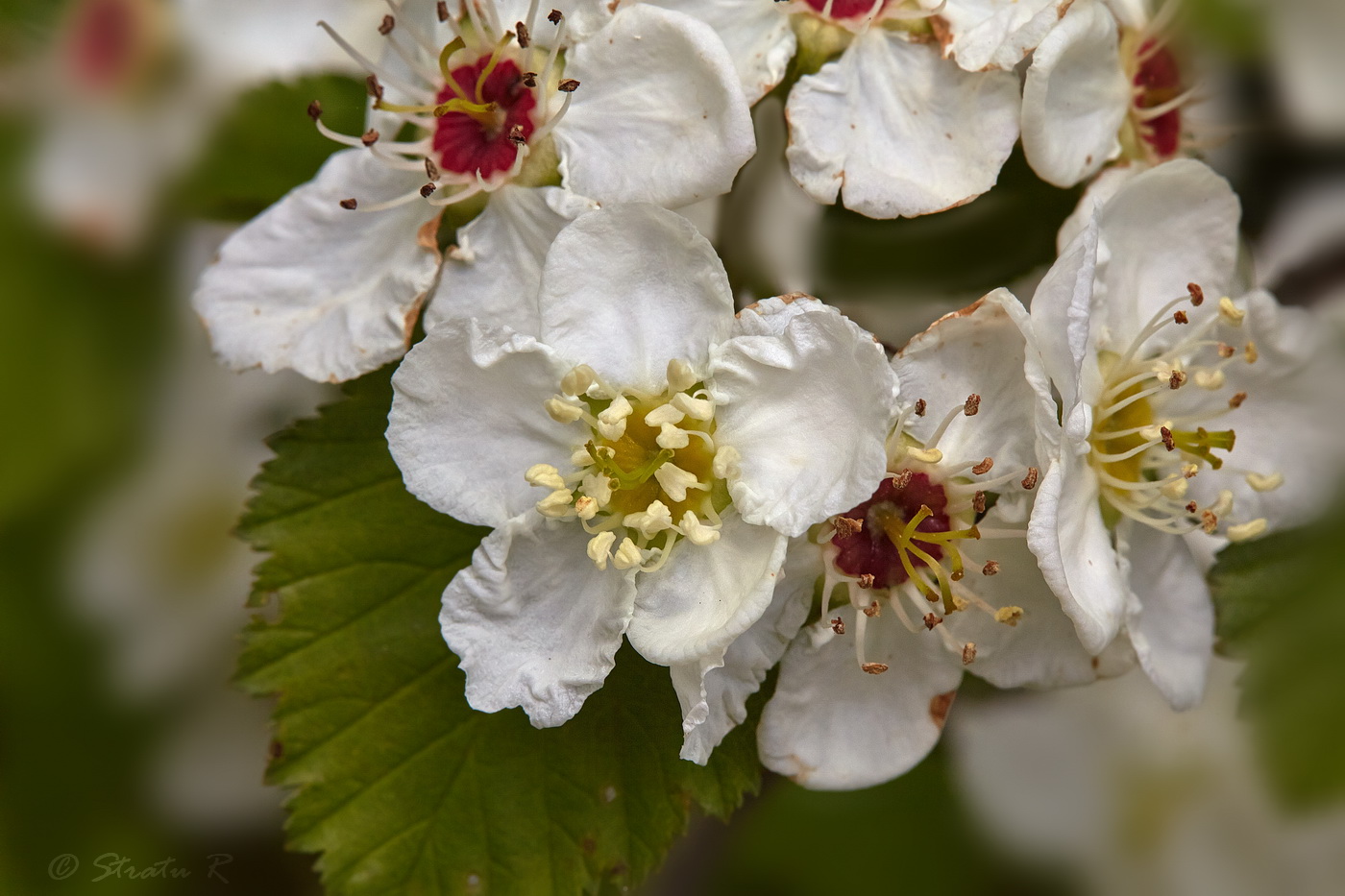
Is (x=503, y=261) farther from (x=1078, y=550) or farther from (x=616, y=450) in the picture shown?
(x=1078, y=550)

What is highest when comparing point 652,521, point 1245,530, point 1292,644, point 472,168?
point 472,168

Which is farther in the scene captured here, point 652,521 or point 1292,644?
point 1292,644

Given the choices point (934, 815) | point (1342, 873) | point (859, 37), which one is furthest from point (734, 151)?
point (1342, 873)

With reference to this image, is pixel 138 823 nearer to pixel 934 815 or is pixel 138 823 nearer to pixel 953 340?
pixel 934 815

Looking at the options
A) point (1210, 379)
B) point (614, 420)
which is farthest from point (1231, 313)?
point (614, 420)

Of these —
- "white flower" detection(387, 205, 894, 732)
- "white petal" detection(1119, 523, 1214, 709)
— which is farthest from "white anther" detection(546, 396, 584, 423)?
"white petal" detection(1119, 523, 1214, 709)

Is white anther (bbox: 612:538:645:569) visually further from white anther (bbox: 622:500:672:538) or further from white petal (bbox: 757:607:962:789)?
white petal (bbox: 757:607:962:789)
